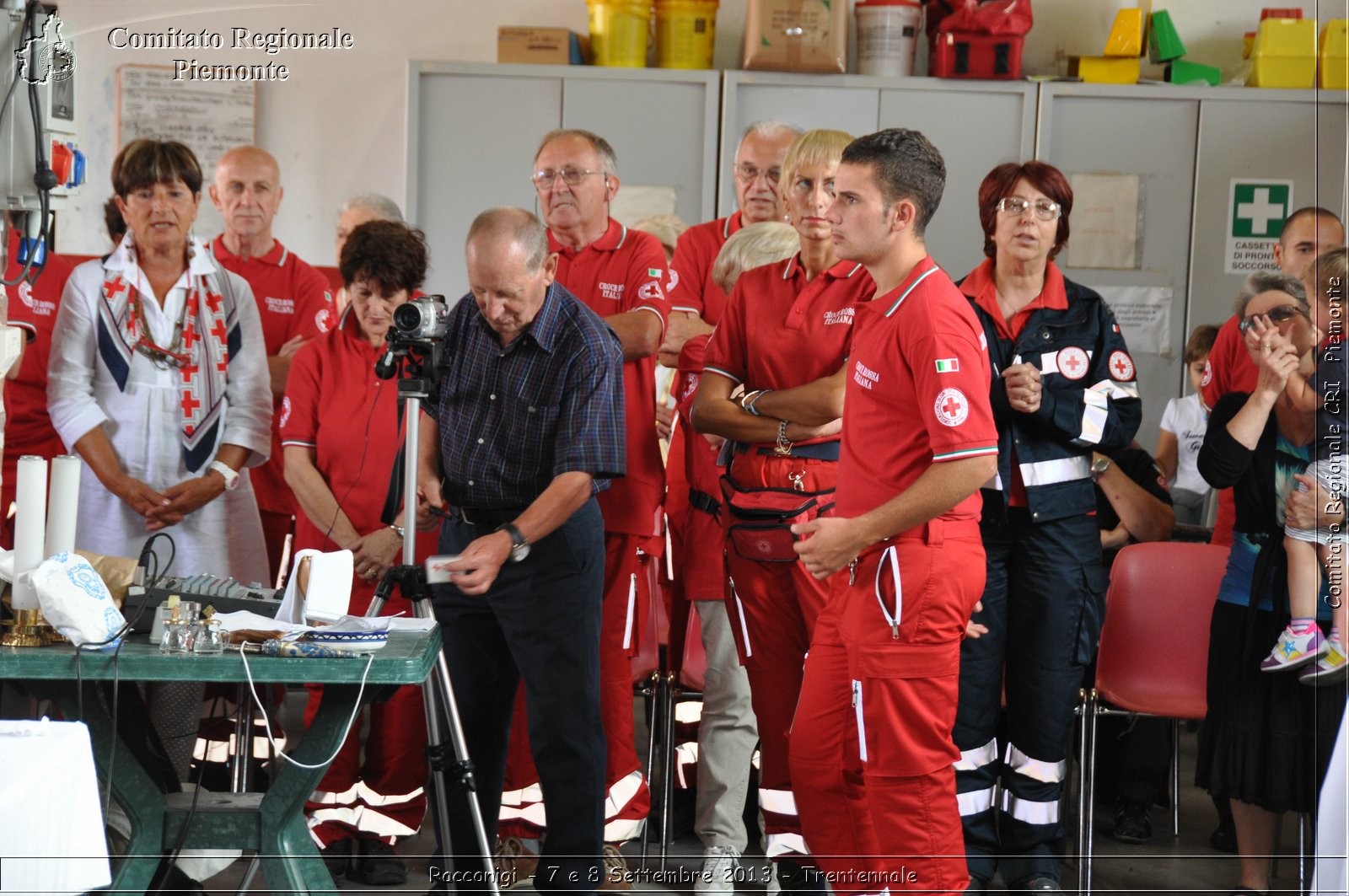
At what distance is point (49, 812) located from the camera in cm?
213


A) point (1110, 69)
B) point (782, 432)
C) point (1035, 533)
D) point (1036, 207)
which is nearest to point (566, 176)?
point (782, 432)

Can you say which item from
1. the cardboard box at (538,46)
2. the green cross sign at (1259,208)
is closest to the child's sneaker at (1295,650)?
the green cross sign at (1259,208)

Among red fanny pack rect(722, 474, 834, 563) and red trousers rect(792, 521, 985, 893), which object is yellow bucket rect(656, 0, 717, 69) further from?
red trousers rect(792, 521, 985, 893)

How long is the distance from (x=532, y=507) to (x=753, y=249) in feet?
3.63

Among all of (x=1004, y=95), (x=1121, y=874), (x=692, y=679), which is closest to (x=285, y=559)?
(x=692, y=679)

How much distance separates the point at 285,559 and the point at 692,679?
158 centimetres

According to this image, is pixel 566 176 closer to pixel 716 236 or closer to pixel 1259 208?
pixel 716 236

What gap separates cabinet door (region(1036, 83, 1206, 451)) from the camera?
21.0 ft

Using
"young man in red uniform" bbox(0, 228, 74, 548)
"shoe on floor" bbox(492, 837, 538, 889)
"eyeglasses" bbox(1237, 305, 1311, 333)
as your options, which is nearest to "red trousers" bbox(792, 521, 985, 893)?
"shoe on floor" bbox(492, 837, 538, 889)

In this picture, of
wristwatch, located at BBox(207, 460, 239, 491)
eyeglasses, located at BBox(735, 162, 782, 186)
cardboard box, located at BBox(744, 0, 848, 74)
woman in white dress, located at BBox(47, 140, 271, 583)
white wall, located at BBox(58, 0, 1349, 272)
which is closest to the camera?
woman in white dress, located at BBox(47, 140, 271, 583)

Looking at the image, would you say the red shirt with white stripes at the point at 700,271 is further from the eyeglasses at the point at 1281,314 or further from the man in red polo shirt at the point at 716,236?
the eyeglasses at the point at 1281,314

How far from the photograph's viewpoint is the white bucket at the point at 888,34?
642cm

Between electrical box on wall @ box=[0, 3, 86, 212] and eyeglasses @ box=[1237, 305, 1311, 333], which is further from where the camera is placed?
eyeglasses @ box=[1237, 305, 1311, 333]

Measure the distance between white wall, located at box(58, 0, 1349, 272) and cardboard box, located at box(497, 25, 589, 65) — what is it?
0.51 metres
